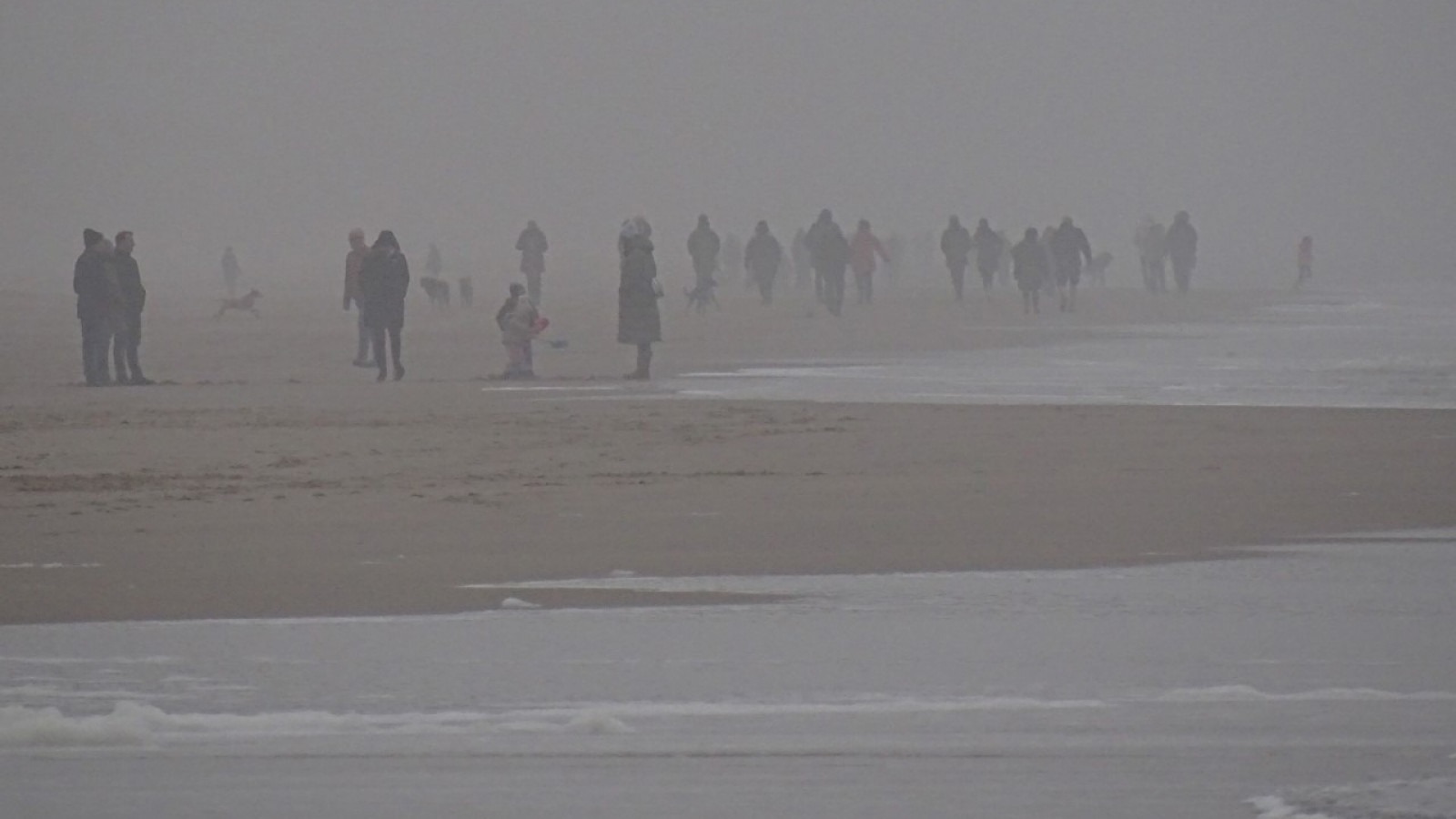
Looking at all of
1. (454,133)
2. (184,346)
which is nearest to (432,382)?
(184,346)

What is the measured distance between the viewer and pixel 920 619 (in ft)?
32.3

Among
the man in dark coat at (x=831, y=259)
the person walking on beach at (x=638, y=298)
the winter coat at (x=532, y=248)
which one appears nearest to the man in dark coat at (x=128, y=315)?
the person walking on beach at (x=638, y=298)

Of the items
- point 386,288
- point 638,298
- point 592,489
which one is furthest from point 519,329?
point 592,489

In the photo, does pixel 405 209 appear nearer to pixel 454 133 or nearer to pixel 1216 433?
pixel 454 133

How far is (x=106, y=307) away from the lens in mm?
24781

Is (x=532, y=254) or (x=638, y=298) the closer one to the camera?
(x=638, y=298)

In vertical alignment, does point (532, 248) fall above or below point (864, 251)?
above

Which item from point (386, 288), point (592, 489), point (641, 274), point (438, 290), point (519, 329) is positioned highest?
point (641, 274)

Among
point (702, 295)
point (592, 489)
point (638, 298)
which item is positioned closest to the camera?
point (592, 489)

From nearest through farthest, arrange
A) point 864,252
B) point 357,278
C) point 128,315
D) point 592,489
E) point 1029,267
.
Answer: point 592,489 → point 128,315 → point 357,278 → point 1029,267 → point 864,252

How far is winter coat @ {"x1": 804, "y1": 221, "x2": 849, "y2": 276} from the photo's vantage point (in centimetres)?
4306

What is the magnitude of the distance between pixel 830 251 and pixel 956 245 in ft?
23.5

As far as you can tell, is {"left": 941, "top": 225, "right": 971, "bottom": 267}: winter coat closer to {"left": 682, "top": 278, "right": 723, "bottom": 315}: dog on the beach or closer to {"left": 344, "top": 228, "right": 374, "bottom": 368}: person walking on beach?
{"left": 682, "top": 278, "right": 723, "bottom": 315}: dog on the beach

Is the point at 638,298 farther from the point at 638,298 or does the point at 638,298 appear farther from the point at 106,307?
the point at 106,307
